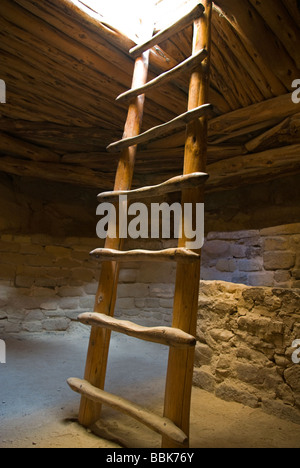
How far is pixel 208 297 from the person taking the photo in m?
2.18

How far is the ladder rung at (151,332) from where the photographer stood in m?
1.24

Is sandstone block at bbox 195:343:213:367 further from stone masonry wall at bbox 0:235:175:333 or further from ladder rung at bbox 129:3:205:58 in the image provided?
ladder rung at bbox 129:3:205:58

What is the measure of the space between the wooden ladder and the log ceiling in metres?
0.41

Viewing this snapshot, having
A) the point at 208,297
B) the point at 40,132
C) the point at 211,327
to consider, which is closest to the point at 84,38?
the point at 40,132

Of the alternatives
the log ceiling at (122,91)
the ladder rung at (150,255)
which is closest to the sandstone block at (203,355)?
the ladder rung at (150,255)

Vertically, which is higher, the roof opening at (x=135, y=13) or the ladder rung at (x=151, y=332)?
the roof opening at (x=135, y=13)

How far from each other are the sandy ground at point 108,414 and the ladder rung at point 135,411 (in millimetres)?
195

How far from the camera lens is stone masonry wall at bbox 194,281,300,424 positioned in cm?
171

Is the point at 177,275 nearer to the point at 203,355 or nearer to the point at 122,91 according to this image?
the point at 203,355

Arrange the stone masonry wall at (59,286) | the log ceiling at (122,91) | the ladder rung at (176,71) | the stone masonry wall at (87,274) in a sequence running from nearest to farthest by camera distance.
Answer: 1. the ladder rung at (176,71)
2. the log ceiling at (122,91)
3. the stone masonry wall at (87,274)
4. the stone masonry wall at (59,286)

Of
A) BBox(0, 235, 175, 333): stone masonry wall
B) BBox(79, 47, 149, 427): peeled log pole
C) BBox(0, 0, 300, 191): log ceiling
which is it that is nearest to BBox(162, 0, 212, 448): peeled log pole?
BBox(79, 47, 149, 427): peeled log pole

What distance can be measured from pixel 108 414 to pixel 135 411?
18.6 inches

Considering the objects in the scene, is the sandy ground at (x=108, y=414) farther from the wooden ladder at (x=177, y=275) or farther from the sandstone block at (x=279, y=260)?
the sandstone block at (x=279, y=260)

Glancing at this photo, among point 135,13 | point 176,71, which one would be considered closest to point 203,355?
point 176,71
